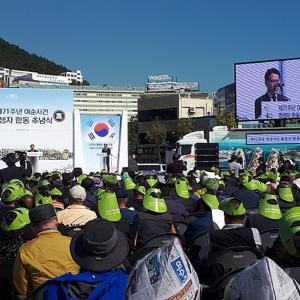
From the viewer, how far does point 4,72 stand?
19638 cm

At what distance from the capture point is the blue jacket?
9.12 ft

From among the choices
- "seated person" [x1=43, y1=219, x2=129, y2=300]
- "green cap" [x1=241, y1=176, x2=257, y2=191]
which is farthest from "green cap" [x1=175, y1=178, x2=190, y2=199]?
"seated person" [x1=43, y1=219, x2=129, y2=300]

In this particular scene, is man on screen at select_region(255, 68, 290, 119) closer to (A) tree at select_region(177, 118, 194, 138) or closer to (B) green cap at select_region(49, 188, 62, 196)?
(B) green cap at select_region(49, 188, 62, 196)

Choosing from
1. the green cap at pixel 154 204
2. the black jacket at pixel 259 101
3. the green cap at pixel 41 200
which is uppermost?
the black jacket at pixel 259 101

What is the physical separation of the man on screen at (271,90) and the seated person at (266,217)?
27.5 metres

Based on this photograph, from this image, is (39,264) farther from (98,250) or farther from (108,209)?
(108,209)

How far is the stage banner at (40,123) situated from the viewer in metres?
26.5

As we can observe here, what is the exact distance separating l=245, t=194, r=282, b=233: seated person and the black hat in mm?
4530

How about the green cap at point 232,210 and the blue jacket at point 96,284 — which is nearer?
the blue jacket at point 96,284

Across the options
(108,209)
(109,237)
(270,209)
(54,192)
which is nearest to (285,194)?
(270,209)

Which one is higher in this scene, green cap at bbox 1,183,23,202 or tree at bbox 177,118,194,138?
tree at bbox 177,118,194,138

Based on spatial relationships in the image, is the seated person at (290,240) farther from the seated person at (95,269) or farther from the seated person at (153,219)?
the seated person at (153,219)

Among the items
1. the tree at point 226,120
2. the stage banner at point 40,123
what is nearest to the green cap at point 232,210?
the stage banner at point 40,123

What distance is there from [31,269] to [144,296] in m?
2.67
